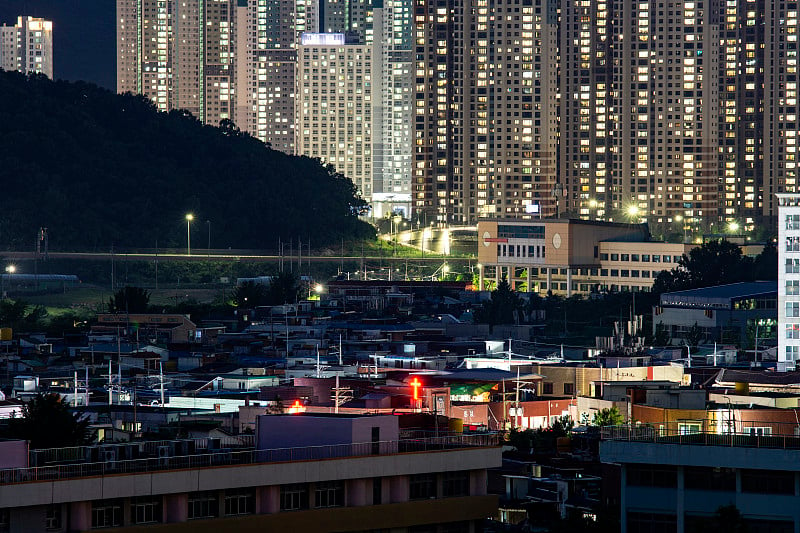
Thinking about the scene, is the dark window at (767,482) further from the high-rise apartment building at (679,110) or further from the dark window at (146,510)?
the high-rise apartment building at (679,110)

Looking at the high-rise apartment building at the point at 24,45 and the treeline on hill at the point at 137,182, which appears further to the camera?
the high-rise apartment building at the point at 24,45

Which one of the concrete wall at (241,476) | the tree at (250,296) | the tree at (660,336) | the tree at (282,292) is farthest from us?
the tree at (282,292)

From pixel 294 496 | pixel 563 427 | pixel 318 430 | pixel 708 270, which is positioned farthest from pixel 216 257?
pixel 294 496

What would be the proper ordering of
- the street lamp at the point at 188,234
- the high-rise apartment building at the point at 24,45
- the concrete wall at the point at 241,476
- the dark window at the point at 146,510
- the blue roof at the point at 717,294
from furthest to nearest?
the high-rise apartment building at the point at 24,45 < the street lamp at the point at 188,234 < the blue roof at the point at 717,294 < the dark window at the point at 146,510 < the concrete wall at the point at 241,476

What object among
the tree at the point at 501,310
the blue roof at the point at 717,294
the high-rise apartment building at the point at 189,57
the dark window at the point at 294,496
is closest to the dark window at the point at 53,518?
the dark window at the point at 294,496

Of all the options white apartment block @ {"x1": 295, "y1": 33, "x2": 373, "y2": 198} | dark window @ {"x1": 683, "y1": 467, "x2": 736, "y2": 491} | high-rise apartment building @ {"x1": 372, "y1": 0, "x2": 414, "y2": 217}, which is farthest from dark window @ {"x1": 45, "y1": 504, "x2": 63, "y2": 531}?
white apartment block @ {"x1": 295, "y1": 33, "x2": 373, "y2": 198}

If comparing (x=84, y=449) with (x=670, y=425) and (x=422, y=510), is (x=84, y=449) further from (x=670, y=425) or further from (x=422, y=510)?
(x=670, y=425)
